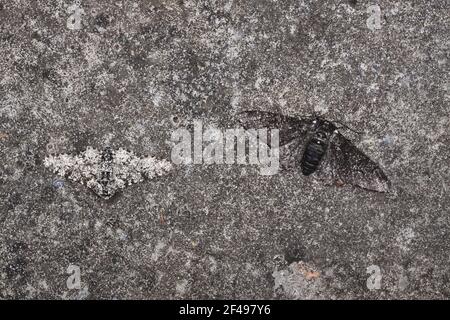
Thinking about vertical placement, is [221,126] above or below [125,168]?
above

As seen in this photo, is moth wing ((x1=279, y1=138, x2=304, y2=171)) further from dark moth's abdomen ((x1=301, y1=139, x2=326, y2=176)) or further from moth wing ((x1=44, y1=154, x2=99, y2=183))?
moth wing ((x1=44, y1=154, x2=99, y2=183))

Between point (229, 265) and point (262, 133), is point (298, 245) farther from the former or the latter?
point (262, 133)

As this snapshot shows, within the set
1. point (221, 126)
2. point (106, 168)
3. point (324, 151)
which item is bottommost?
point (106, 168)

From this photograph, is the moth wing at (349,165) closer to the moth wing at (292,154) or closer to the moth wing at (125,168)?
the moth wing at (292,154)

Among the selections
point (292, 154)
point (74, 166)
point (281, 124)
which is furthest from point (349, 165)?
point (74, 166)

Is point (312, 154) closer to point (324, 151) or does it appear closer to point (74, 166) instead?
point (324, 151)
